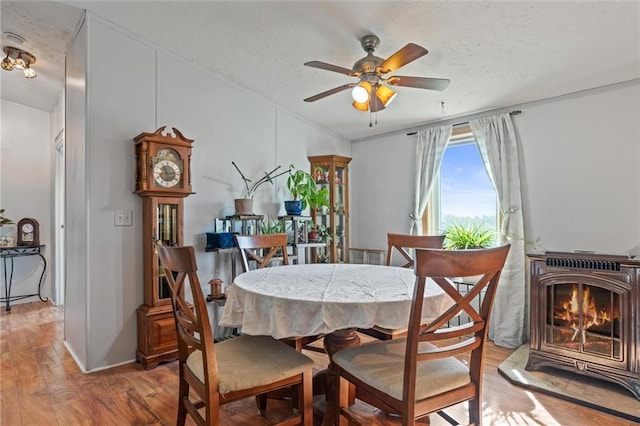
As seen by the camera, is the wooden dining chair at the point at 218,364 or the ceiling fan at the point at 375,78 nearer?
the wooden dining chair at the point at 218,364

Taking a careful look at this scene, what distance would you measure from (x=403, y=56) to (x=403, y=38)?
1.81ft

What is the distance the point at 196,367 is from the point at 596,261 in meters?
2.58

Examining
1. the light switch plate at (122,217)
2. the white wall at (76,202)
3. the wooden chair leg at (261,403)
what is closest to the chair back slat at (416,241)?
the wooden chair leg at (261,403)

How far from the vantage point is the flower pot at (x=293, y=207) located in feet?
11.8

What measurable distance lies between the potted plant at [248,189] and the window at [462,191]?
1.76 m

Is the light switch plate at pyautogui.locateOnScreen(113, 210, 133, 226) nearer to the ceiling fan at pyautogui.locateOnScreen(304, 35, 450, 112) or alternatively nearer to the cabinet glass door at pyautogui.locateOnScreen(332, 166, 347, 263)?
the ceiling fan at pyautogui.locateOnScreen(304, 35, 450, 112)

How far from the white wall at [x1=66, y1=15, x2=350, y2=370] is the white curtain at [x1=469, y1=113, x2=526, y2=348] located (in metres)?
2.60

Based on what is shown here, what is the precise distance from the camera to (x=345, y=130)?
14.0ft

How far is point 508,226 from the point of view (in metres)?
3.06

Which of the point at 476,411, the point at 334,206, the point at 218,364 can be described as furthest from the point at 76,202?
the point at 476,411

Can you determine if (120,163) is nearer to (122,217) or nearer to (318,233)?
(122,217)

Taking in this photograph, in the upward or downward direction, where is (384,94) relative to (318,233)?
upward

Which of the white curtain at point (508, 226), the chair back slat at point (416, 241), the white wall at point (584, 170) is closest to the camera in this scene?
the chair back slat at point (416, 241)

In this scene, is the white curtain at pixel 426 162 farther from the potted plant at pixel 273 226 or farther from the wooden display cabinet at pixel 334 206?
the potted plant at pixel 273 226
